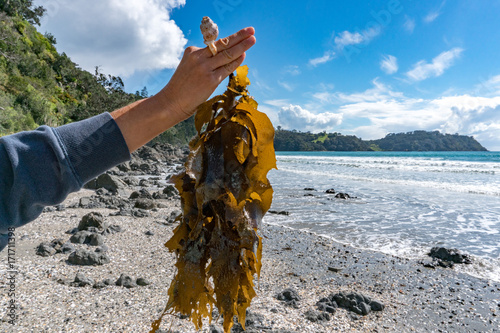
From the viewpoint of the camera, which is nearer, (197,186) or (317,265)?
(197,186)

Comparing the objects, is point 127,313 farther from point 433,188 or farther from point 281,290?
point 433,188

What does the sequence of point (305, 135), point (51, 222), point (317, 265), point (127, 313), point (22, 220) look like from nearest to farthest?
point (22, 220), point (127, 313), point (317, 265), point (51, 222), point (305, 135)

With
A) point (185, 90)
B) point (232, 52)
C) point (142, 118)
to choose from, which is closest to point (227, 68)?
point (232, 52)

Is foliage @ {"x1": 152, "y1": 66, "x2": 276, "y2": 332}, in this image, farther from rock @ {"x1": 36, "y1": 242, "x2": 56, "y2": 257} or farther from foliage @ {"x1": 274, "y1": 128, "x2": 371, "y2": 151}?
foliage @ {"x1": 274, "y1": 128, "x2": 371, "y2": 151}

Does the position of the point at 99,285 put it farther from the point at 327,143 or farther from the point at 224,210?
the point at 327,143

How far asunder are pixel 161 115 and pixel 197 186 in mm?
465

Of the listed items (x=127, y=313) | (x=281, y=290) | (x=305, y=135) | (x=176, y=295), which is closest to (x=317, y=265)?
(x=281, y=290)

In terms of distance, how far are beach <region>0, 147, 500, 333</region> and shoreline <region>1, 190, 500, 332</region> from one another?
0.6 inches

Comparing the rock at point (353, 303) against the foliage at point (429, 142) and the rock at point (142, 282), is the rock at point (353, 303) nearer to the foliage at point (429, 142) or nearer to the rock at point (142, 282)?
the rock at point (142, 282)

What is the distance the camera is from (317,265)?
20.4 ft

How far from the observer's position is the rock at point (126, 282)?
4391mm

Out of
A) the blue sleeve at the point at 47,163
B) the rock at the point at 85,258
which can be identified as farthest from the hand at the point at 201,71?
the rock at the point at 85,258

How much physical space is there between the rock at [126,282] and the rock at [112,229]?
2.92 metres

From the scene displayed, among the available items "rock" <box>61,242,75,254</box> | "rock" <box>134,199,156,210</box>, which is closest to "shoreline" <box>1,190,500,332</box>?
"rock" <box>61,242,75,254</box>
